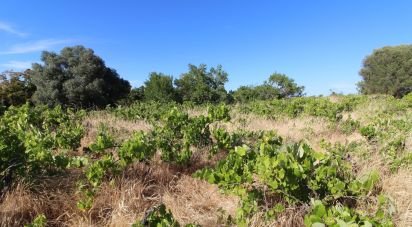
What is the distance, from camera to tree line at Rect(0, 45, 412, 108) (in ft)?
69.4

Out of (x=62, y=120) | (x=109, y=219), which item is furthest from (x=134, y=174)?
(x=62, y=120)

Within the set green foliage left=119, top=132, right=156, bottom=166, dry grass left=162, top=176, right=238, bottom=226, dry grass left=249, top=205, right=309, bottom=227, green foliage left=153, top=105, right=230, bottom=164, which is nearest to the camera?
dry grass left=249, top=205, right=309, bottom=227

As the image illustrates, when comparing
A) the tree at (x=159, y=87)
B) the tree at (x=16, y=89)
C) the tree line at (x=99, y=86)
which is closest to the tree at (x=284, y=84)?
the tree line at (x=99, y=86)

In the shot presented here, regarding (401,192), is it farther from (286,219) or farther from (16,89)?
(16,89)

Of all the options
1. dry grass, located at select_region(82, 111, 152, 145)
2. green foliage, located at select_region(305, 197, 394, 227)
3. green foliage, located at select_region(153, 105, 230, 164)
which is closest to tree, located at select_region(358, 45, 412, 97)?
dry grass, located at select_region(82, 111, 152, 145)

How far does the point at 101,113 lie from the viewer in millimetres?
9234

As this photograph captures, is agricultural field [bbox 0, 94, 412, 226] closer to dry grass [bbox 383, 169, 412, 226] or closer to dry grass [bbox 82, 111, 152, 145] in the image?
dry grass [bbox 383, 169, 412, 226]

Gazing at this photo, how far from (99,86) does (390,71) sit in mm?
23431

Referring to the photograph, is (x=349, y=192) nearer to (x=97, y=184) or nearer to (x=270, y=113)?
(x=97, y=184)

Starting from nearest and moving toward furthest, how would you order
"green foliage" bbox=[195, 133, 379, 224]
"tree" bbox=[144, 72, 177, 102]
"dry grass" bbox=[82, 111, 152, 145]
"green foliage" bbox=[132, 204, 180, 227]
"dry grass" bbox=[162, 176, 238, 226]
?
"green foliage" bbox=[132, 204, 180, 227] < "green foliage" bbox=[195, 133, 379, 224] < "dry grass" bbox=[162, 176, 238, 226] < "dry grass" bbox=[82, 111, 152, 145] < "tree" bbox=[144, 72, 177, 102]

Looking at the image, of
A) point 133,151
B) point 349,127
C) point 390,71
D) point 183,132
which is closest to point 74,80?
point 349,127

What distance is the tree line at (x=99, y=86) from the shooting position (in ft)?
69.4

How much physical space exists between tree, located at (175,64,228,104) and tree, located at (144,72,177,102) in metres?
1.81

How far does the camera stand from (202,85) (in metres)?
22.5
